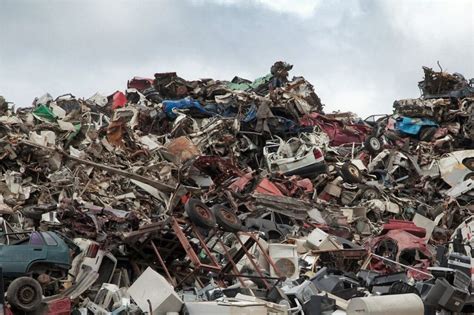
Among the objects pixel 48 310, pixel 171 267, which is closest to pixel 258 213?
pixel 171 267

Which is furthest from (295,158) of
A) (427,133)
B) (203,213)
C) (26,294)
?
(26,294)

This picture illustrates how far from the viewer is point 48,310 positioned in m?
9.90

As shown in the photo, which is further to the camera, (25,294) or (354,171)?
(354,171)

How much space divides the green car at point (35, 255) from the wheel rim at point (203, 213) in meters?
2.20

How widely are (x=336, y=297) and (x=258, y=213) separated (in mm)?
6027

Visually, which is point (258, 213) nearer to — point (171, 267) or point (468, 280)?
point (171, 267)

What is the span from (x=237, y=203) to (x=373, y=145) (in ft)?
28.4

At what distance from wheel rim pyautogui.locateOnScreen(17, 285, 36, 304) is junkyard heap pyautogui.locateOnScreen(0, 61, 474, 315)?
2 centimetres

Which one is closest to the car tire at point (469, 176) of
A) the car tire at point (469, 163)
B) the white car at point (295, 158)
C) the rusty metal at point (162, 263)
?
the car tire at point (469, 163)

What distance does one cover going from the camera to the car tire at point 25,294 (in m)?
9.64

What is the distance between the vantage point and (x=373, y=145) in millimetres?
23859

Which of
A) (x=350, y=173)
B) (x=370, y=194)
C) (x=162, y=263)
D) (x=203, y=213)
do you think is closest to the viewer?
(x=162, y=263)

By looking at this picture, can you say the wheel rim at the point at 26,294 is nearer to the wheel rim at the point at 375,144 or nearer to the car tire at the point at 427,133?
the wheel rim at the point at 375,144

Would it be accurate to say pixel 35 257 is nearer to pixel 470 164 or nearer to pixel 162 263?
pixel 162 263
